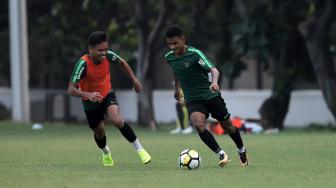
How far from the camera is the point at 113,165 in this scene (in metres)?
14.9

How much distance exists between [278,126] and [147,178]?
766 inches

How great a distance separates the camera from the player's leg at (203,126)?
Answer: 13.8 metres

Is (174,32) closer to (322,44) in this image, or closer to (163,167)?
(163,167)

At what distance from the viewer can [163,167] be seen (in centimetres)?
1423

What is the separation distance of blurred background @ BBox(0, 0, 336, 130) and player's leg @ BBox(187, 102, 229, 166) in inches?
610

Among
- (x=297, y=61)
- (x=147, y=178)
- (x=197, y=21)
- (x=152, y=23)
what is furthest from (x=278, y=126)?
(x=147, y=178)

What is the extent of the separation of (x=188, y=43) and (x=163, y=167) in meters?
21.6

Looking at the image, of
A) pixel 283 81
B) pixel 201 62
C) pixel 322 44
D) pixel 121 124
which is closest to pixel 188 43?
pixel 283 81

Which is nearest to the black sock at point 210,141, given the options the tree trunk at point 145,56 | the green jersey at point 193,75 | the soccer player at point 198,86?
the soccer player at point 198,86

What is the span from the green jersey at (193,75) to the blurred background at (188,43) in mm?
15319

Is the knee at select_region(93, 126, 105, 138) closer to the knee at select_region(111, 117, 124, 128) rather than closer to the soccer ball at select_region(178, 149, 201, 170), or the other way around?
the knee at select_region(111, 117, 124, 128)

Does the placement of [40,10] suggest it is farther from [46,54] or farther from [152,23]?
[152,23]

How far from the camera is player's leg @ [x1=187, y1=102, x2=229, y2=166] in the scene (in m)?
13.8

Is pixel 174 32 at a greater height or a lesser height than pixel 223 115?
greater
